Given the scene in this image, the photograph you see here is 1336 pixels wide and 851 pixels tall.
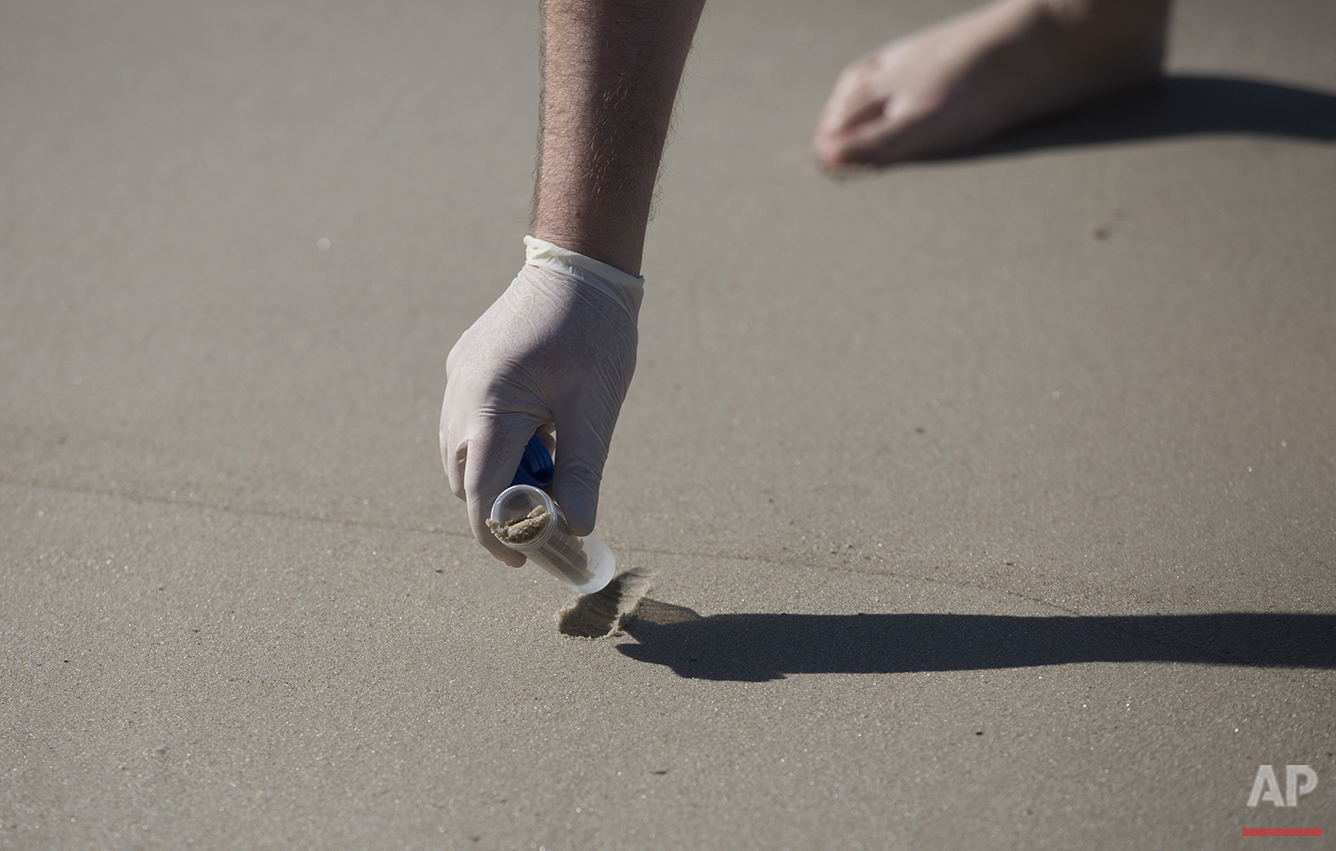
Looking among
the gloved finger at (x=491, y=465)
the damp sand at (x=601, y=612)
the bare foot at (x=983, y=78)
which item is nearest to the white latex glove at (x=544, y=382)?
the gloved finger at (x=491, y=465)

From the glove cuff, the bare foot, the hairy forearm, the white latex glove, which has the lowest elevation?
the white latex glove

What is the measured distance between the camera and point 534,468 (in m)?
1.30

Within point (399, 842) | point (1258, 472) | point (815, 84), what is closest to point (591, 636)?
point (399, 842)

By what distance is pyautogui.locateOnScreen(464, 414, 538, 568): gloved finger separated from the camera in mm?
1257

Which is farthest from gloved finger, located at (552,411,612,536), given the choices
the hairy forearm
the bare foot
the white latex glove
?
the bare foot

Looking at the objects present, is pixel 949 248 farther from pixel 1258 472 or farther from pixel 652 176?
pixel 652 176

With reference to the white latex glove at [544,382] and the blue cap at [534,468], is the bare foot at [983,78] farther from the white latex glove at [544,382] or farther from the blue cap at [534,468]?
the blue cap at [534,468]

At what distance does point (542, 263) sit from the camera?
1347mm

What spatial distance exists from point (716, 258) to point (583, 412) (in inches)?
37.3

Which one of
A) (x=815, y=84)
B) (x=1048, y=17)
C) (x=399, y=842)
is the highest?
(x=1048, y=17)

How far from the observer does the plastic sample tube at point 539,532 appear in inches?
47.6

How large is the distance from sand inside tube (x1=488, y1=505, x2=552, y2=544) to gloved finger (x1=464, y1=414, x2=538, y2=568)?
0.04 metres

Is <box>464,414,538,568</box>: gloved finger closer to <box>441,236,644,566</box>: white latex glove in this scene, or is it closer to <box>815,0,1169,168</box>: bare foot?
<box>441,236,644,566</box>: white latex glove

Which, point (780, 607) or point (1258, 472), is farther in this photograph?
point (1258, 472)
